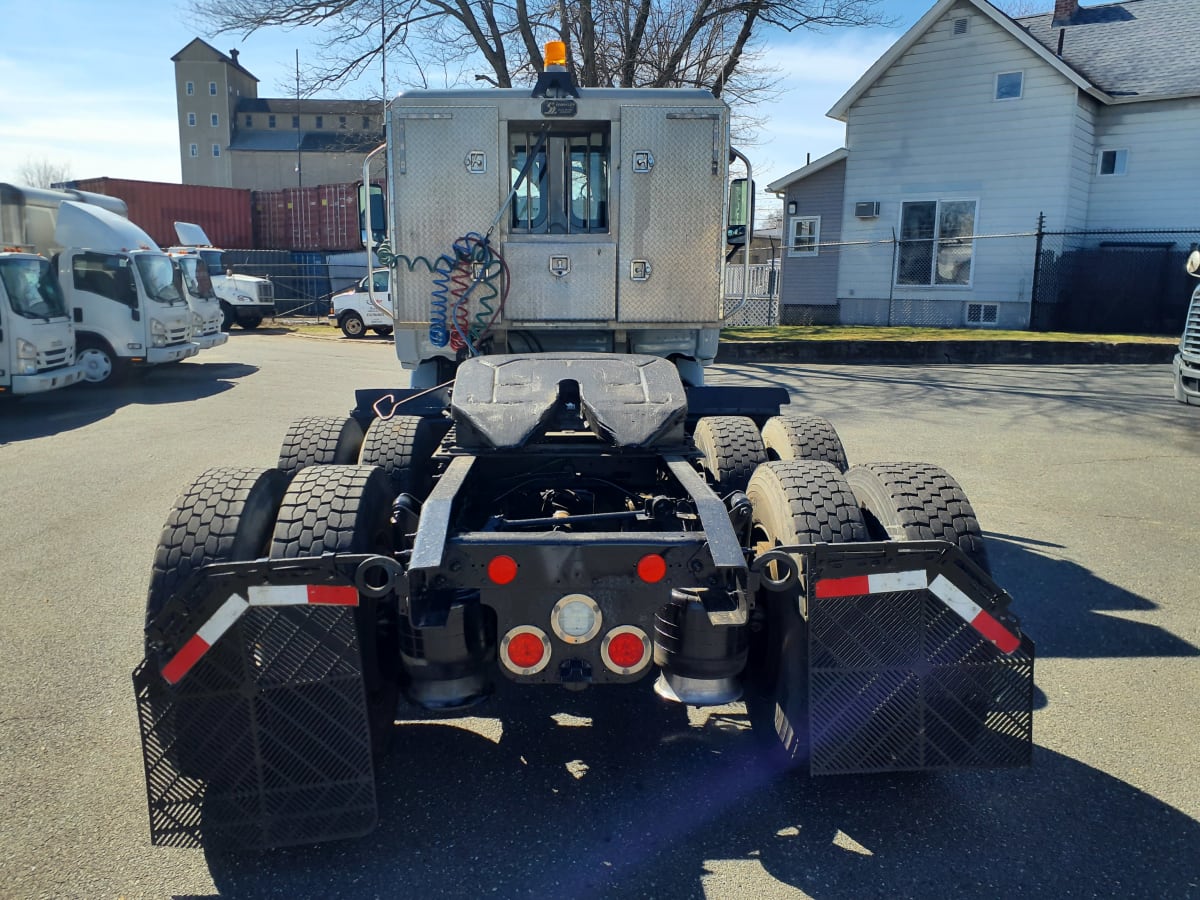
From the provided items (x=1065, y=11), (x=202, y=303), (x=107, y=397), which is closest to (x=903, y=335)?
(x=1065, y=11)

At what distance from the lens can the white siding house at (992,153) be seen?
65.9 ft

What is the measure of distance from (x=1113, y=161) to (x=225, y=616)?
23.2m

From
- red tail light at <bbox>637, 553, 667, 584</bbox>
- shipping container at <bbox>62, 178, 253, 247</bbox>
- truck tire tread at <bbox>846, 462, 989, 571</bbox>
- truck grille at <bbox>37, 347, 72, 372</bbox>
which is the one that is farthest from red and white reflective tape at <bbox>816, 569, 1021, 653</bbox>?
shipping container at <bbox>62, 178, 253, 247</bbox>

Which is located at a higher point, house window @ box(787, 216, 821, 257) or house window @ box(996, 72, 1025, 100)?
house window @ box(996, 72, 1025, 100)

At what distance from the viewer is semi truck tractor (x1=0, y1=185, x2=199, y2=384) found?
14.8 metres

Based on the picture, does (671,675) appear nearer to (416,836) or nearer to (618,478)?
(416,836)

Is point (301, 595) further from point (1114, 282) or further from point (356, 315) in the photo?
point (356, 315)

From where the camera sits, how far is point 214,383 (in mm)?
15289

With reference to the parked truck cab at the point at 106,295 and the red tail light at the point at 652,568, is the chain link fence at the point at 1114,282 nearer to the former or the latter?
the parked truck cab at the point at 106,295

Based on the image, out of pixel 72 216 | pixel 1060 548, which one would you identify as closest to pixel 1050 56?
pixel 1060 548

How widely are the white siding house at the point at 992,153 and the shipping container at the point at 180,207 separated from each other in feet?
80.6

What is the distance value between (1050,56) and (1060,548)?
1762 centimetres

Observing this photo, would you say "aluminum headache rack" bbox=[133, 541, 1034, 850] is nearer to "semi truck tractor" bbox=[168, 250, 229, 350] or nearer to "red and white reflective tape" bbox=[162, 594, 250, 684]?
"red and white reflective tape" bbox=[162, 594, 250, 684]

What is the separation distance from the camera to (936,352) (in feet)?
57.3
